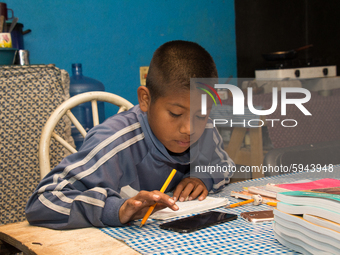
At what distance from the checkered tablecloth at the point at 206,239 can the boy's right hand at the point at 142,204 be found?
0.02 metres

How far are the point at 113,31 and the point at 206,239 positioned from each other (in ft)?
6.71

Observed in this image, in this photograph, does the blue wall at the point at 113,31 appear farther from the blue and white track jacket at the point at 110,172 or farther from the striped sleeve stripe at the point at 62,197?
the striped sleeve stripe at the point at 62,197

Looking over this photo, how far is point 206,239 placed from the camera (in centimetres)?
59

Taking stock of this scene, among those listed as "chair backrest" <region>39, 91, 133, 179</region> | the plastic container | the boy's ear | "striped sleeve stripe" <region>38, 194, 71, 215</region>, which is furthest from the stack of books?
the plastic container

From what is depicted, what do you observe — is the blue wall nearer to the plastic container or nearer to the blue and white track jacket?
the plastic container

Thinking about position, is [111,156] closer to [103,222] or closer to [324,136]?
[103,222]

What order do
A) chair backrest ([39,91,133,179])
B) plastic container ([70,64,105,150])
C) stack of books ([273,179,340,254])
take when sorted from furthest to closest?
plastic container ([70,64,105,150]), chair backrest ([39,91,133,179]), stack of books ([273,179,340,254])

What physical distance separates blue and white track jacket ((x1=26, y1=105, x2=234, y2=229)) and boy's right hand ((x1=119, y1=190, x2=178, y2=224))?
0.02m

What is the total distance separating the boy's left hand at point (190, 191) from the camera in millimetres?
864

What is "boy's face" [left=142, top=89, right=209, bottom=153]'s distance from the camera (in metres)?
0.87

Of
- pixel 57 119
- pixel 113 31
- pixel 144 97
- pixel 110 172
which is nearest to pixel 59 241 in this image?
pixel 110 172

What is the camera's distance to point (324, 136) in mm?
2143

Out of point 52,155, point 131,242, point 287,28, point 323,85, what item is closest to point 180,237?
point 131,242

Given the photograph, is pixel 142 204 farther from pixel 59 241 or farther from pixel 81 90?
pixel 81 90
